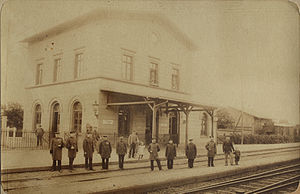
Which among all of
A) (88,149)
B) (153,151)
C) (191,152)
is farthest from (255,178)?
(88,149)

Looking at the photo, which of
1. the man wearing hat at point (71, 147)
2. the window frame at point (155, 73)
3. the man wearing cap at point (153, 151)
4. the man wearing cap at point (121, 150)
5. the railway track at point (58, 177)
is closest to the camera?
the railway track at point (58, 177)

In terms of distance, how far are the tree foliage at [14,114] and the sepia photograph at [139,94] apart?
0.01 m

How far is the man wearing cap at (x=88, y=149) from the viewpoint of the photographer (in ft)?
9.37

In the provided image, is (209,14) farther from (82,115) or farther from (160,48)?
(82,115)

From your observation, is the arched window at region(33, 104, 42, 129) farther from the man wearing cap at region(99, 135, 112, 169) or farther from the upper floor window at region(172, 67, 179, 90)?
the upper floor window at region(172, 67, 179, 90)

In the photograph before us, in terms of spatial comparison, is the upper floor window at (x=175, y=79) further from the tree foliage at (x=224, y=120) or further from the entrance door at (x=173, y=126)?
the tree foliage at (x=224, y=120)

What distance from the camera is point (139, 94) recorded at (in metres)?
3.06

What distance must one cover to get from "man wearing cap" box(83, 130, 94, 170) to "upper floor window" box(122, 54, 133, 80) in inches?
28.8

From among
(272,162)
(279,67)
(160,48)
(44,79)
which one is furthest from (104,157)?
(279,67)

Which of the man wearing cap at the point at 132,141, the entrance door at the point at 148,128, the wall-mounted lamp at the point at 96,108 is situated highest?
the wall-mounted lamp at the point at 96,108

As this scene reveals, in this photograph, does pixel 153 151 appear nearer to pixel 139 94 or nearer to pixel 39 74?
pixel 139 94

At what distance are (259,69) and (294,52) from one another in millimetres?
589

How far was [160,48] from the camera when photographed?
3.24m

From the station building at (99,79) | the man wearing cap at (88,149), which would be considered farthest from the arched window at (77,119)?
the man wearing cap at (88,149)
